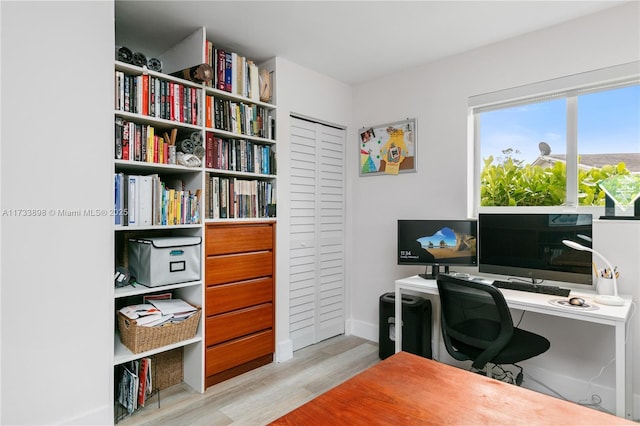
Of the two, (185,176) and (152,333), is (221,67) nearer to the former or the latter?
(185,176)

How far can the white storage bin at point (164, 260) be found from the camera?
2.20m

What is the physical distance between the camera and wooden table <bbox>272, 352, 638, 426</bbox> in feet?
3.17

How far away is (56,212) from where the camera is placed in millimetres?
1839

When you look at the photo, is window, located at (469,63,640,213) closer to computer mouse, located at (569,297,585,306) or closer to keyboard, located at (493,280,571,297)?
keyboard, located at (493,280,571,297)

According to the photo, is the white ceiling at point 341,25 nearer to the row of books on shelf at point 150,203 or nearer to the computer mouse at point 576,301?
the row of books on shelf at point 150,203

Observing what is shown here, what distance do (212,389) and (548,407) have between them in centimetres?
214

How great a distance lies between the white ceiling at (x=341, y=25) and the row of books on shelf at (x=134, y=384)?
89.0 inches

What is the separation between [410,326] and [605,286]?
1291 mm

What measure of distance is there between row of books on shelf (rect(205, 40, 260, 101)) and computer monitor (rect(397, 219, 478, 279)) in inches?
64.6

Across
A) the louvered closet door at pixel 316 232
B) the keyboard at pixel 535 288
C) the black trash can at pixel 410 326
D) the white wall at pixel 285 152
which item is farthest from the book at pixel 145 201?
the keyboard at pixel 535 288

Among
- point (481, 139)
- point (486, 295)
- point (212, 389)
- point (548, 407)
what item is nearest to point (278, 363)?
point (212, 389)

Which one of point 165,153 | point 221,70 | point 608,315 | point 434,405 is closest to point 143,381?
point 165,153

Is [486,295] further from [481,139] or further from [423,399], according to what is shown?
[481,139]

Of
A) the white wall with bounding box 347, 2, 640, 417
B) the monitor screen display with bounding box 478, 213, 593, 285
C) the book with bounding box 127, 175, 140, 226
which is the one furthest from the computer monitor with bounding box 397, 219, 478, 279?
the book with bounding box 127, 175, 140, 226
